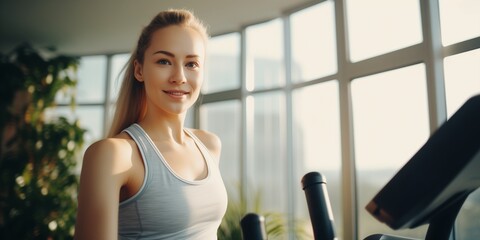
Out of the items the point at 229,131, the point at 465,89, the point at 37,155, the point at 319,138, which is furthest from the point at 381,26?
the point at 37,155

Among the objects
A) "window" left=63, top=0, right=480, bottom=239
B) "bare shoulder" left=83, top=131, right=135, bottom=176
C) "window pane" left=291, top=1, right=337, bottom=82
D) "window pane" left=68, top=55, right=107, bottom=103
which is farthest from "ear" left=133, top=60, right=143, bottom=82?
"window pane" left=68, top=55, right=107, bottom=103

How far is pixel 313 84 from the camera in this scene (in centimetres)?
392

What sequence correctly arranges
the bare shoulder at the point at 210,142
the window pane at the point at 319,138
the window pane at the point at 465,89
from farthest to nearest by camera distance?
1. the window pane at the point at 319,138
2. the window pane at the point at 465,89
3. the bare shoulder at the point at 210,142

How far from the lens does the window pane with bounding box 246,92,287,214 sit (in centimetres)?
427

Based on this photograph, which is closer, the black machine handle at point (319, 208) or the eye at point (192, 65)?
the black machine handle at point (319, 208)

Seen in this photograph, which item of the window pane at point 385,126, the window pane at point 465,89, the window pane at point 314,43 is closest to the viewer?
the window pane at point 465,89

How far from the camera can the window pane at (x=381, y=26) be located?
3.04m

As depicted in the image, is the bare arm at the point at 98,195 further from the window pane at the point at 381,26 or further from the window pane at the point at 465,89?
the window pane at the point at 381,26

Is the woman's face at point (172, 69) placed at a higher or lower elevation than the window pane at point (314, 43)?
lower

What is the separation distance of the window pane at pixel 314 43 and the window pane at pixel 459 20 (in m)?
1.02

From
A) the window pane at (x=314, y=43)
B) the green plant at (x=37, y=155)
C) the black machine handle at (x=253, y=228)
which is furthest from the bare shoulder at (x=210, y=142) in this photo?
the green plant at (x=37, y=155)

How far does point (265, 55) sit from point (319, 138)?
1.14m

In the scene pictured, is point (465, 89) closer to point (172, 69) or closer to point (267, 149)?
point (267, 149)

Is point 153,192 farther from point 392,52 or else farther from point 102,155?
point 392,52
